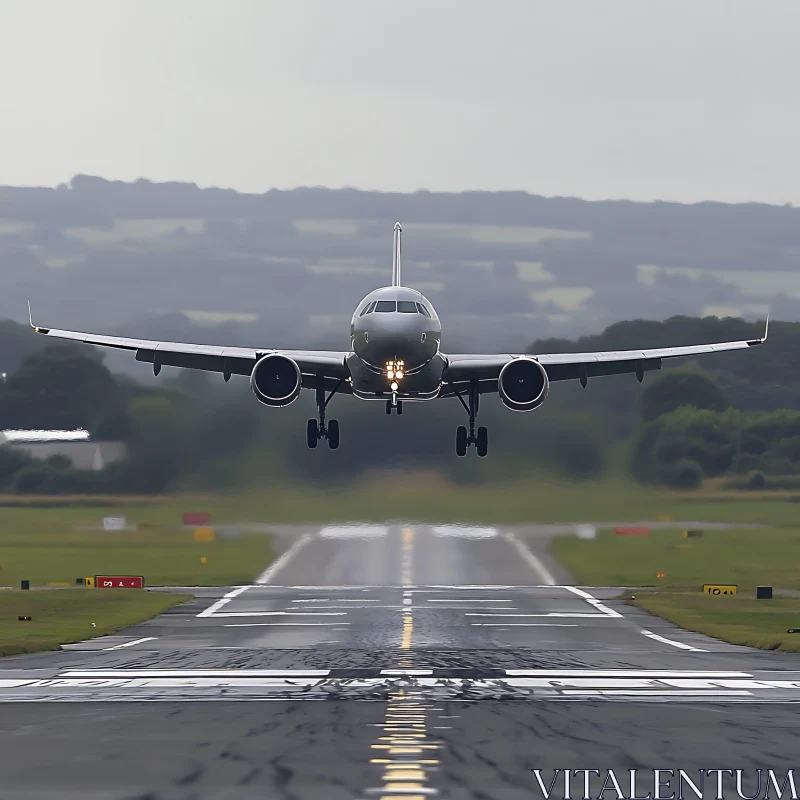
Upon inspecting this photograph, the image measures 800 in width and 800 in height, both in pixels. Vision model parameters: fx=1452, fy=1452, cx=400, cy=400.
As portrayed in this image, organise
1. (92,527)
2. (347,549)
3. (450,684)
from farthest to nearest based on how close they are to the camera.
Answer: (347,549) < (92,527) < (450,684)

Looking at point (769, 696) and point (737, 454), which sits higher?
point (737, 454)

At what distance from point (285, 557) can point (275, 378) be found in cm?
4730

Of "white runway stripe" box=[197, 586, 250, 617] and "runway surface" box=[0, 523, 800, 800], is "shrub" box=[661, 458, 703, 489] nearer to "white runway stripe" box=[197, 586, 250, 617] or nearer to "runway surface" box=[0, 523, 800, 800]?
"runway surface" box=[0, 523, 800, 800]

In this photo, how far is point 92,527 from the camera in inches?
3880

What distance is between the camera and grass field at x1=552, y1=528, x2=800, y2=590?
105 m

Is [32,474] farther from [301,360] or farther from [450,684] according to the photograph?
[450,684]

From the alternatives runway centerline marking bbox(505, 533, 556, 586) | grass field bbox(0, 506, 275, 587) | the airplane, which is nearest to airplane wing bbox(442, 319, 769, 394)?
the airplane

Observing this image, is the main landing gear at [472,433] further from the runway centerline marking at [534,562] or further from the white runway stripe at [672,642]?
A: the runway centerline marking at [534,562]

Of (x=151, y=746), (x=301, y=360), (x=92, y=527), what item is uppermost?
(x=301, y=360)

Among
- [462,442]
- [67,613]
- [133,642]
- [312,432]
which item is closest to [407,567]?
[67,613]

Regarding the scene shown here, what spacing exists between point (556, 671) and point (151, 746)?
24131 millimetres

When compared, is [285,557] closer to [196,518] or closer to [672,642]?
[196,518]

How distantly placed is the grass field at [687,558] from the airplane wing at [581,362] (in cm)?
3240

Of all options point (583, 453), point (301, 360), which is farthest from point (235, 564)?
point (301, 360)
